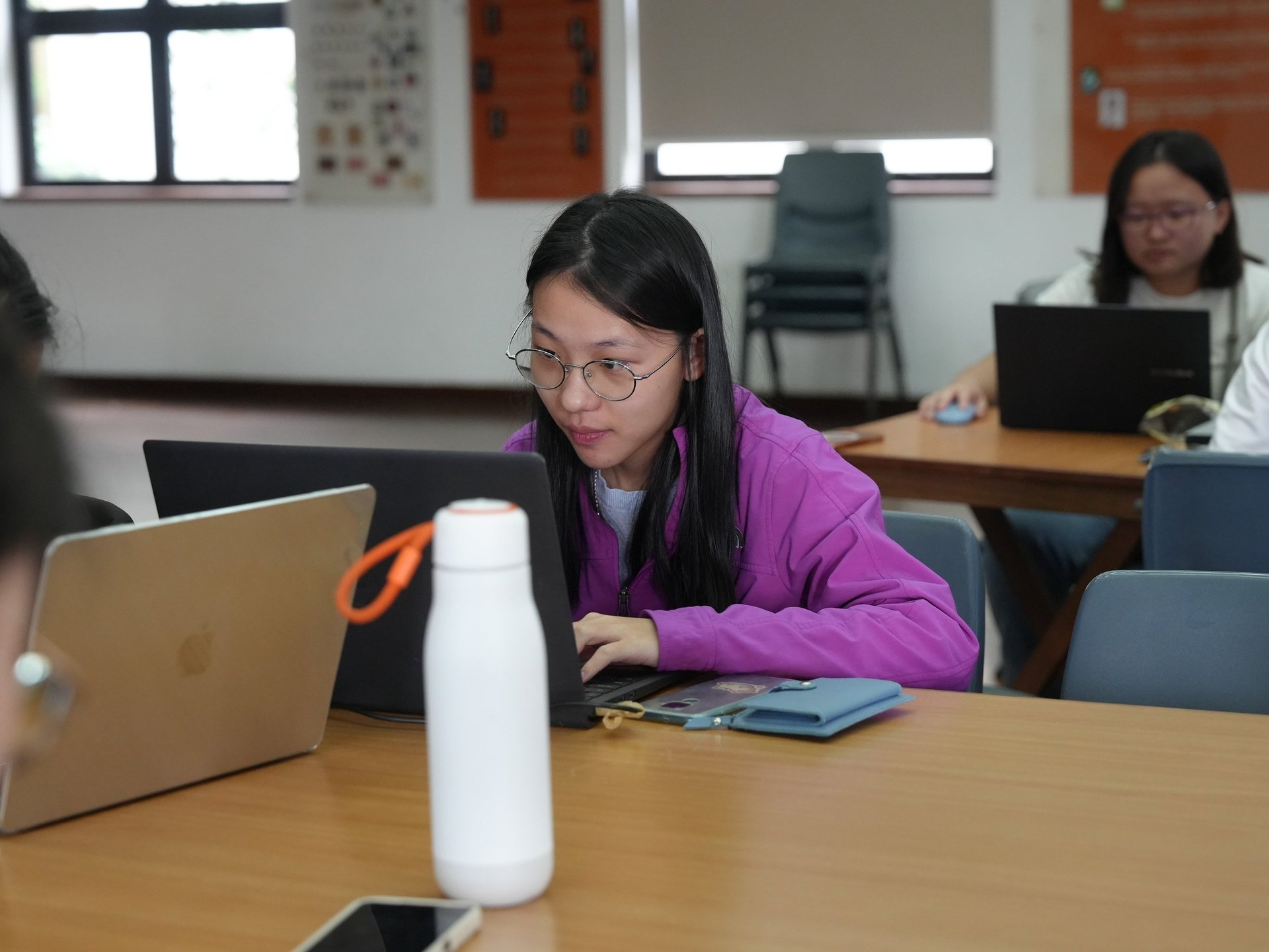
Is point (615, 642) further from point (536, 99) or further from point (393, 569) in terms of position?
point (536, 99)

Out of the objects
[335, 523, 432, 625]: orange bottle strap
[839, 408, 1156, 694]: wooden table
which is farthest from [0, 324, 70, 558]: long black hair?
[839, 408, 1156, 694]: wooden table

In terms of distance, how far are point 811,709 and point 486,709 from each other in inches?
16.3

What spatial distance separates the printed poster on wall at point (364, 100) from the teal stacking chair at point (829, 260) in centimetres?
180

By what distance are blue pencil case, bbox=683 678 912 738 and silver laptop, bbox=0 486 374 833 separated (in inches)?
12.3

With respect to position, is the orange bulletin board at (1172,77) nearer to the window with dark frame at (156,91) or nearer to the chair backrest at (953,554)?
the window with dark frame at (156,91)

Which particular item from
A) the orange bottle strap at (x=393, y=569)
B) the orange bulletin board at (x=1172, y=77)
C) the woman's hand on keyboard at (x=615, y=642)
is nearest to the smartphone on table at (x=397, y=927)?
the orange bottle strap at (x=393, y=569)

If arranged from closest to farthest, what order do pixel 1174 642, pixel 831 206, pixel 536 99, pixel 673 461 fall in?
1. pixel 1174 642
2. pixel 673 461
3. pixel 831 206
4. pixel 536 99

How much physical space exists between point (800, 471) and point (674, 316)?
20 cm

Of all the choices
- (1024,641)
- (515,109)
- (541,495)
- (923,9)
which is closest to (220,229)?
(515,109)

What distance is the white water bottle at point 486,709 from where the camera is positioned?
726 millimetres

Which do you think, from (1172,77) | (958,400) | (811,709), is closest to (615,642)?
(811,709)

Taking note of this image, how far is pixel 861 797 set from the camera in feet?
3.22

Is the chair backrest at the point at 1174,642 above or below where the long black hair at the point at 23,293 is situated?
below

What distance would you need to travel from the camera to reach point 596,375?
4.70ft
